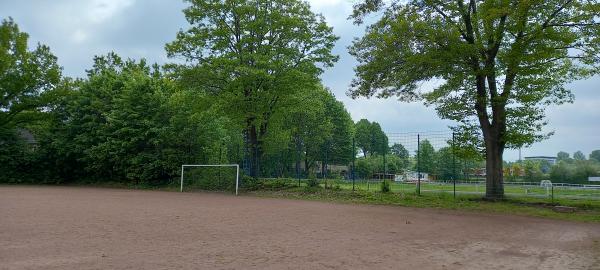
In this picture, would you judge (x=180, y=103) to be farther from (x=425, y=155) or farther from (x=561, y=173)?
(x=561, y=173)

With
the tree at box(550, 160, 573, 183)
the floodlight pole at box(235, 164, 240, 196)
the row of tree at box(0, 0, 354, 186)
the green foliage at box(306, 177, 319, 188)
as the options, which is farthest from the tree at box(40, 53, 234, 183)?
the tree at box(550, 160, 573, 183)

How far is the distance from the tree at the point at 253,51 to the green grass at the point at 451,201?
4.39m

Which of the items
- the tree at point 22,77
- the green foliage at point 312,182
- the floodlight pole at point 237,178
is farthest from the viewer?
the tree at point 22,77

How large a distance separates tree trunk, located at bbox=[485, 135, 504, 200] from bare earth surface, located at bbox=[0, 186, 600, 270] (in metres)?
4.06

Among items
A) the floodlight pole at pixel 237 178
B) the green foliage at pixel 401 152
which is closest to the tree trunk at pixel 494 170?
the green foliage at pixel 401 152

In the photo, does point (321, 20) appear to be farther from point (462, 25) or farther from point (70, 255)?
point (70, 255)

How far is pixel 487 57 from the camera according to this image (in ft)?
51.3

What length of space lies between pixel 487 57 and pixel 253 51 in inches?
442

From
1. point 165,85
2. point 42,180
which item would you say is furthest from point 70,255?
point 42,180

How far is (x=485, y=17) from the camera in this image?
14117mm

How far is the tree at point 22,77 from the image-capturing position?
33.7 m

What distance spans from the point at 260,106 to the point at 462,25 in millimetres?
9721

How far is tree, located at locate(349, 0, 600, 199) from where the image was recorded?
1438cm

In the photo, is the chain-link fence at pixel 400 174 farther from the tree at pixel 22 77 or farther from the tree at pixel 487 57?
the tree at pixel 22 77
